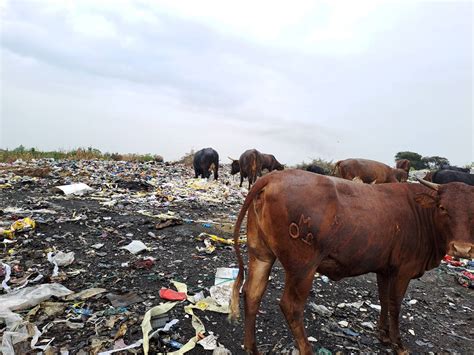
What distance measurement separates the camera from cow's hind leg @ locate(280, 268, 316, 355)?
2.43m

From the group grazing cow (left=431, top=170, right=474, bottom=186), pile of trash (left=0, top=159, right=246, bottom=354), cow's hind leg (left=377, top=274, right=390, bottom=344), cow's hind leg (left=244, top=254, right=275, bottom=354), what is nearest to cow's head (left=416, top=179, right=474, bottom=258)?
cow's hind leg (left=377, top=274, right=390, bottom=344)

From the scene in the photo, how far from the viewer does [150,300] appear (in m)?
3.27

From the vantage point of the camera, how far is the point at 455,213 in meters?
2.73

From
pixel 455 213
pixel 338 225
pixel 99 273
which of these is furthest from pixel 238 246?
pixel 99 273

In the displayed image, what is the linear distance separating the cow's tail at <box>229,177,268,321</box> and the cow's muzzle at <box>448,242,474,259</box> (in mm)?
1644

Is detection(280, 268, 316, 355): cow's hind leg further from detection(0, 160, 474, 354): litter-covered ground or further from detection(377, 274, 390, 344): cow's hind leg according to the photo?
detection(377, 274, 390, 344): cow's hind leg

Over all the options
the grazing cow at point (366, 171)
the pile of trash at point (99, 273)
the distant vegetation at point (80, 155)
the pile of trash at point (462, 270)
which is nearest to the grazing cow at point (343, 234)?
the pile of trash at point (99, 273)

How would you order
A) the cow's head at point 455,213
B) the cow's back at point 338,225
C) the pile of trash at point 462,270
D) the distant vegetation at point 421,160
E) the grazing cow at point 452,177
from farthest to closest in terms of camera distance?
the distant vegetation at point 421,160 < the grazing cow at point 452,177 < the pile of trash at point 462,270 < the cow's head at point 455,213 < the cow's back at point 338,225

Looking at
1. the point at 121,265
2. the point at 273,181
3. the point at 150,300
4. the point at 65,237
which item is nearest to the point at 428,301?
the point at 273,181

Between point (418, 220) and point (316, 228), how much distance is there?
1.19 metres

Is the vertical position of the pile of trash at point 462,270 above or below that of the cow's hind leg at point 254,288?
below

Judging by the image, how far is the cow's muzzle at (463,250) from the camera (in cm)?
259

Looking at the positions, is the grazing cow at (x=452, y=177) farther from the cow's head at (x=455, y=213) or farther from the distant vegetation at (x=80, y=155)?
the distant vegetation at (x=80, y=155)

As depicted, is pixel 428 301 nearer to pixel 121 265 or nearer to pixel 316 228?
pixel 316 228
